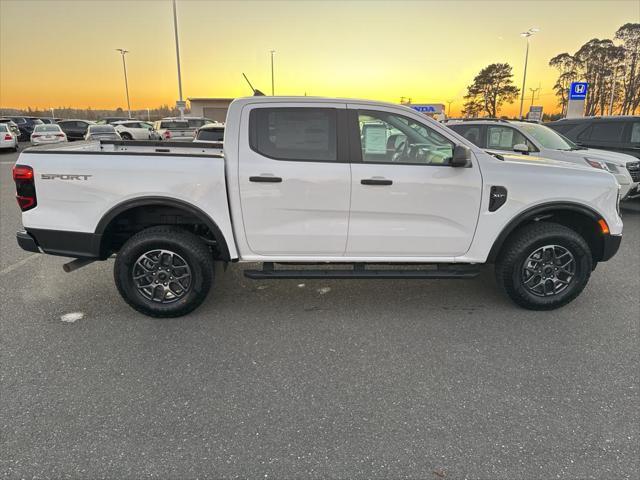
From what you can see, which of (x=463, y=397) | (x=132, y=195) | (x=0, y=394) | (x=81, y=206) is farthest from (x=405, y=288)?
(x=0, y=394)

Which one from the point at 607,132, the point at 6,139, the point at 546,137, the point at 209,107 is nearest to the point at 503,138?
the point at 546,137

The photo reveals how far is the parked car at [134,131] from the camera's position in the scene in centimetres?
2663

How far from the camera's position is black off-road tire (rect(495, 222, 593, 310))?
12.9ft

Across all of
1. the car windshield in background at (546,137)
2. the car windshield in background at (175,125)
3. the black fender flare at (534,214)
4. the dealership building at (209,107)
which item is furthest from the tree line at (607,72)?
the black fender flare at (534,214)

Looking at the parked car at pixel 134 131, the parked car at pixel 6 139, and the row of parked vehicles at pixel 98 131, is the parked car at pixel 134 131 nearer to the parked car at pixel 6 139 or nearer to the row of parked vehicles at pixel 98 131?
the row of parked vehicles at pixel 98 131

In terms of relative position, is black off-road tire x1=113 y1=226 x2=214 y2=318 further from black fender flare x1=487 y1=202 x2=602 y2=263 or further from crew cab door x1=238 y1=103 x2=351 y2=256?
black fender flare x1=487 y1=202 x2=602 y2=263

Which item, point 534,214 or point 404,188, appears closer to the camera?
point 404,188

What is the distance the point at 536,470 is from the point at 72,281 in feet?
15.6

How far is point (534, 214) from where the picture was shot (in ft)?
12.7

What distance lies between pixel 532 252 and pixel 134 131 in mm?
27745

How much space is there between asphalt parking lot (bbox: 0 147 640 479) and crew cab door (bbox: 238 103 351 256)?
2.61ft

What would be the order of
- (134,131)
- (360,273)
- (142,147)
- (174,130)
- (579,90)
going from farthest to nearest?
(134,131) < (579,90) < (174,130) < (142,147) < (360,273)

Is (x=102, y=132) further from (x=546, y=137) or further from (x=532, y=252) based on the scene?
(x=532, y=252)

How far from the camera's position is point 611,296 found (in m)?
4.49
